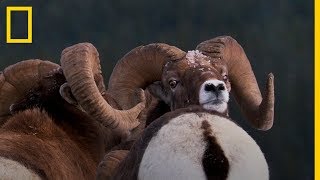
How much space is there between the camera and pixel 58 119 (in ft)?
20.9

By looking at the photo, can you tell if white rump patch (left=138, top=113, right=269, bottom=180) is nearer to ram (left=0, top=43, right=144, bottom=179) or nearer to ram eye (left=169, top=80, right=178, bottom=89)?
ram (left=0, top=43, right=144, bottom=179)

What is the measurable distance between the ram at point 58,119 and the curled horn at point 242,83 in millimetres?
1710

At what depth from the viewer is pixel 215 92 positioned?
23.4 feet

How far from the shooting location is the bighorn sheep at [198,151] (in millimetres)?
3588

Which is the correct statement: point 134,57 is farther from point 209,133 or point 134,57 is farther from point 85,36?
point 85,36

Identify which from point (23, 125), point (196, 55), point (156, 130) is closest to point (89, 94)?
point (23, 125)

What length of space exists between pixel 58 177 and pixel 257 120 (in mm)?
3995

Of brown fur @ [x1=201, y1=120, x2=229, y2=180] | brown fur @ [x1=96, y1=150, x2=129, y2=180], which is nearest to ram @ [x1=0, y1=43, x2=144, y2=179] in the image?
brown fur @ [x1=96, y1=150, x2=129, y2=180]

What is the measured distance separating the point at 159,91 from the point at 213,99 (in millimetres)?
1151

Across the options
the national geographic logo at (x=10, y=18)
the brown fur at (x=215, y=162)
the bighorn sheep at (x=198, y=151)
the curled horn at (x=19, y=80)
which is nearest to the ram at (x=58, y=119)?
the curled horn at (x=19, y=80)

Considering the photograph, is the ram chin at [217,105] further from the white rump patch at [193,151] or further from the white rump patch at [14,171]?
the white rump patch at [193,151]

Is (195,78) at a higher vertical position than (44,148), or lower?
higher

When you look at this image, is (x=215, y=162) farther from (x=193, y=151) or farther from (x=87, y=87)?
(x=87, y=87)

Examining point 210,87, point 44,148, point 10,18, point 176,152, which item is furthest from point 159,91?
point 10,18
